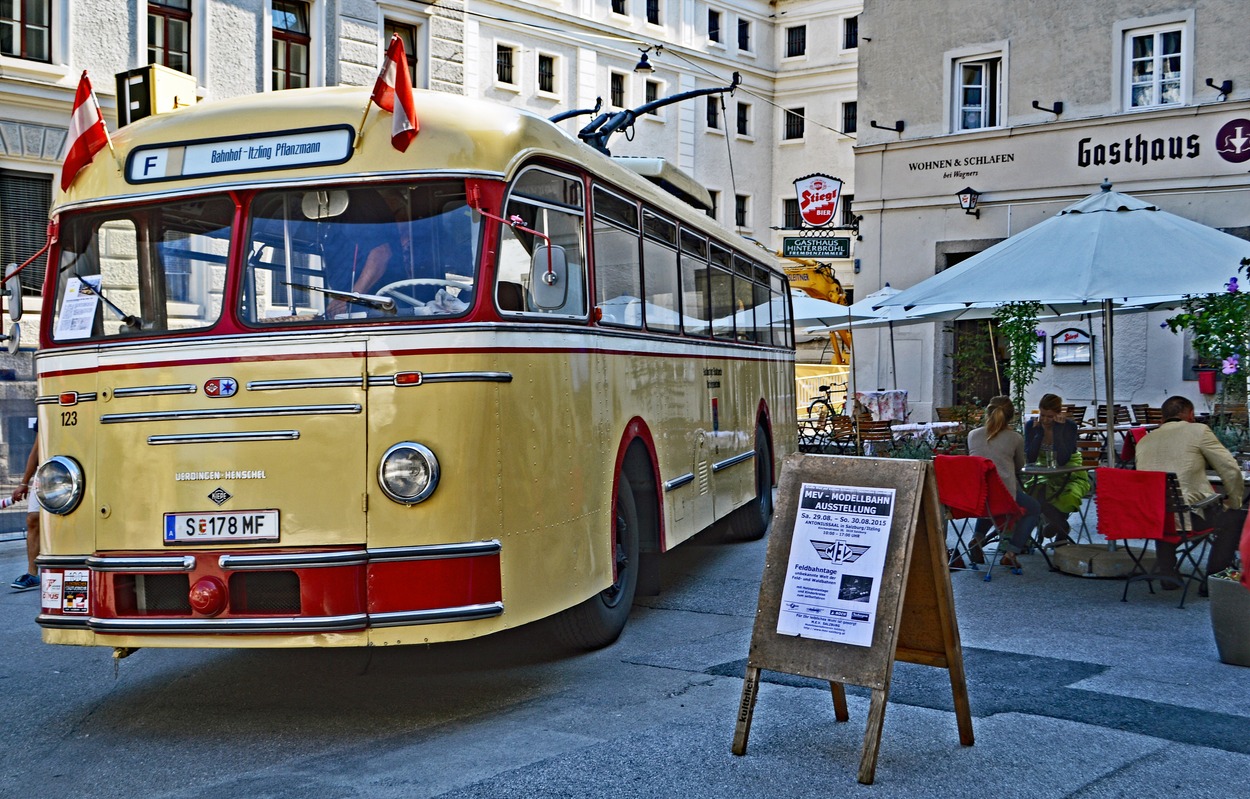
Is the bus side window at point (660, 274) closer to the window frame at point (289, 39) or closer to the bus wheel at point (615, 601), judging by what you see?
the bus wheel at point (615, 601)

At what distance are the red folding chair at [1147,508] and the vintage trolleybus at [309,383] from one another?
13.7ft

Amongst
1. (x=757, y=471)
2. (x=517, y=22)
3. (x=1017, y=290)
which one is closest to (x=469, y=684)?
(x=1017, y=290)

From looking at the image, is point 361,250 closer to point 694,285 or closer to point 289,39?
point 694,285

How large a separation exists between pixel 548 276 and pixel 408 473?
4.50ft

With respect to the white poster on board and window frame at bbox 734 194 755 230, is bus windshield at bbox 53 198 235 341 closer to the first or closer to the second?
the white poster on board

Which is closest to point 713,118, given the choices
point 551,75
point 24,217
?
point 551,75

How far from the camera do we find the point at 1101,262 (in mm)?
10000

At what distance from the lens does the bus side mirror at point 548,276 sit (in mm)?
6836

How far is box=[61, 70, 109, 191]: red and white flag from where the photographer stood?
22.2 ft

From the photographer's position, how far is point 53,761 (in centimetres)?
591

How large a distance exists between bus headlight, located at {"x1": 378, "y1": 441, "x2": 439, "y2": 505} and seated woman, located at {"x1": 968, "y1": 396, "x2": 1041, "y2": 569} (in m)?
5.73

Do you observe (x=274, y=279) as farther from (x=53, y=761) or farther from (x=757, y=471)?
(x=757, y=471)

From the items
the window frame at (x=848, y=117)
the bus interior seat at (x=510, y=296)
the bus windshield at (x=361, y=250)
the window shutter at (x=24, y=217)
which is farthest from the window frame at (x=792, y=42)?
the bus windshield at (x=361, y=250)

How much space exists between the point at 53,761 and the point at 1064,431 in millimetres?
9422
